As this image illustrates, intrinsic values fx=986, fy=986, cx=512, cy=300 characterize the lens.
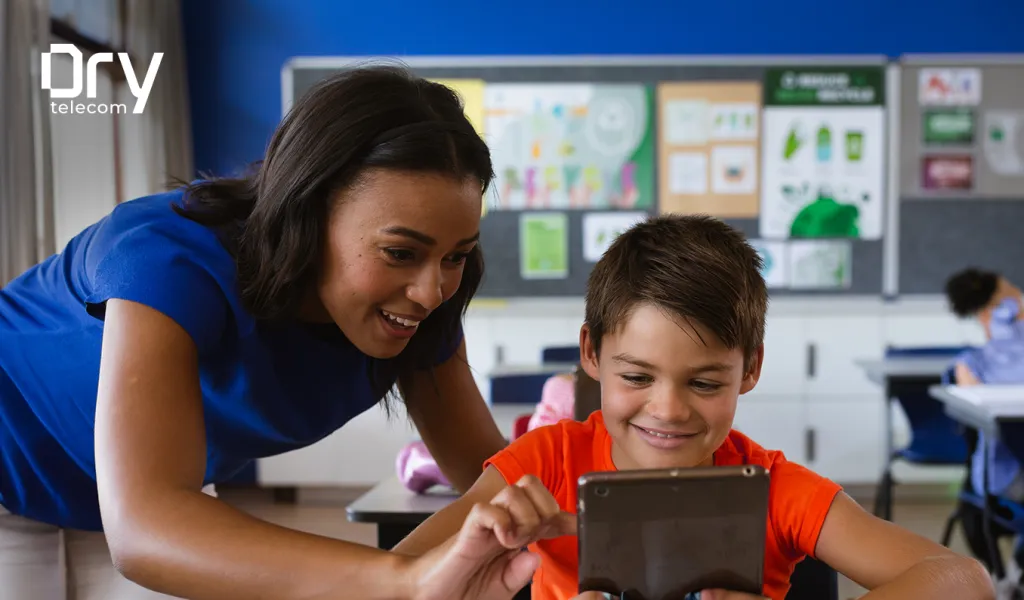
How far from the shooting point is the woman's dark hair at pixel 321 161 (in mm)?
968

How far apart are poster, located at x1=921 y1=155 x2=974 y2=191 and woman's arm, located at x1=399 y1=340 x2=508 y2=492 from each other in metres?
4.57

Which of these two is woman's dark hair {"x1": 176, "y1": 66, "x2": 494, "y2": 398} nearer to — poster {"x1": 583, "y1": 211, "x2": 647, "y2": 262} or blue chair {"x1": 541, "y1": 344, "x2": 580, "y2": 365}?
blue chair {"x1": 541, "y1": 344, "x2": 580, "y2": 365}

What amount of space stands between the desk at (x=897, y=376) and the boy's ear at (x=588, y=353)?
2971 mm

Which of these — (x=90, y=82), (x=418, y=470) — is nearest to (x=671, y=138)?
(x=90, y=82)

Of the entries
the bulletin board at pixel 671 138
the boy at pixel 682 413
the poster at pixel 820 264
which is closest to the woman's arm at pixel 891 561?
the boy at pixel 682 413

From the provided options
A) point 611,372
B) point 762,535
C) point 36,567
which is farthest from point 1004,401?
point 36,567

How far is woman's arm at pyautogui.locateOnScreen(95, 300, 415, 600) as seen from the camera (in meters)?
0.77

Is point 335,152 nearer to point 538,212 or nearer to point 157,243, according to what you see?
point 157,243

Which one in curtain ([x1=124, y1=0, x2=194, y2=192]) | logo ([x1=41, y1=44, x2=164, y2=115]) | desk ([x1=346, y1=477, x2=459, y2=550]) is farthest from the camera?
curtain ([x1=124, y1=0, x2=194, y2=192])

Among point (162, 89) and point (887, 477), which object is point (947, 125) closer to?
point (887, 477)

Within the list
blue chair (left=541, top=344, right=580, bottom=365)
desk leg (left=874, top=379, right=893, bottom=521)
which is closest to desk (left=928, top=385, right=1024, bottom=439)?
desk leg (left=874, top=379, right=893, bottom=521)

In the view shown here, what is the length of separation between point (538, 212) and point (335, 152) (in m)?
4.42

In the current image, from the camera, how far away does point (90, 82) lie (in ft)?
14.6

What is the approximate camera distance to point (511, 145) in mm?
5309
